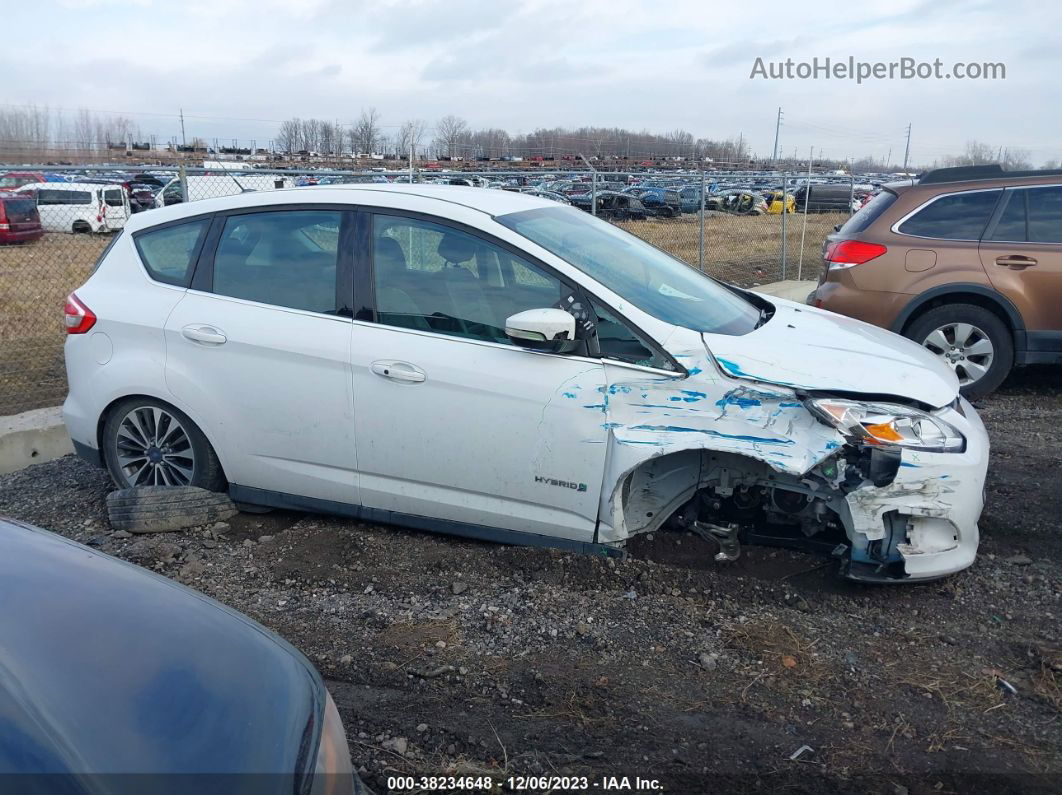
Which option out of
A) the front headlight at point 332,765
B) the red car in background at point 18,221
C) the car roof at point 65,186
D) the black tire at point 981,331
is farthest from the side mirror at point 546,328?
the car roof at point 65,186

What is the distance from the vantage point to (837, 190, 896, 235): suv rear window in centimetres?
737

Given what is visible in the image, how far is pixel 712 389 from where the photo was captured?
3.66m

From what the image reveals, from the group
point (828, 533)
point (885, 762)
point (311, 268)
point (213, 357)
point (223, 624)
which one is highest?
point (311, 268)

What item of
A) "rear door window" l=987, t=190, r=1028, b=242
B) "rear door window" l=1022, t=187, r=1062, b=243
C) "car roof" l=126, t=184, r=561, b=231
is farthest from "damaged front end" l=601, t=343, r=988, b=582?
"rear door window" l=1022, t=187, r=1062, b=243

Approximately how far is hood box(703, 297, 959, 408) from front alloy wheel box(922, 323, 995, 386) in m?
3.15

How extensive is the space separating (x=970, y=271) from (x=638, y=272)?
3958 mm

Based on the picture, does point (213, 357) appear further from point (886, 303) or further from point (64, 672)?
point (886, 303)

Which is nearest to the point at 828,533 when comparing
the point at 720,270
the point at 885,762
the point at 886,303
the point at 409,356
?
the point at 885,762

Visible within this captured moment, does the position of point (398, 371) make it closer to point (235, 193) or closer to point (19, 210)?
point (235, 193)

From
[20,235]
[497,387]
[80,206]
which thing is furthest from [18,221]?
[497,387]

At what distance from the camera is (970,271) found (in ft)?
22.9

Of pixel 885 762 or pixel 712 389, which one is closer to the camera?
pixel 885 762

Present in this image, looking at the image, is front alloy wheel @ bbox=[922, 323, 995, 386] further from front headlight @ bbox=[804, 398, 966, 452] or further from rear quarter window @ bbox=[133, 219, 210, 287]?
rear quarter window @ bbox=[133, 219, 210, 287]

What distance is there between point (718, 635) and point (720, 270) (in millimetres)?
12808
